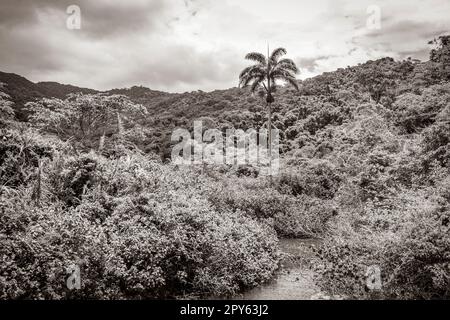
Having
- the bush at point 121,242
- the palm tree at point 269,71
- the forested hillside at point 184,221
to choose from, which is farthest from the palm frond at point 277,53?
the bush at point 121,242

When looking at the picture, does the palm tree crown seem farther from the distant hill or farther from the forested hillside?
the distant hill

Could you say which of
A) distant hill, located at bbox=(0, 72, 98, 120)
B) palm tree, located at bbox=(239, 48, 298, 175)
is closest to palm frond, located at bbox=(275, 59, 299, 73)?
palm tree, located at bbox=(239, 48, 298, 175)

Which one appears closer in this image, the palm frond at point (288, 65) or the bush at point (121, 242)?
the bush at point (121, 242)

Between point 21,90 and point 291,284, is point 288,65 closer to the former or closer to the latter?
point 291,284

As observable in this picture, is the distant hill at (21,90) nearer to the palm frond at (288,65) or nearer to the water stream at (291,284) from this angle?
the palm frond at (288,65)

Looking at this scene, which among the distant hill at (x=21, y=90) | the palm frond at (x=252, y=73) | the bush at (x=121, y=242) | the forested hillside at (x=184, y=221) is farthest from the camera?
the distant hill at (x=21, y=90)

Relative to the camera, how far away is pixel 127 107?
23047mm

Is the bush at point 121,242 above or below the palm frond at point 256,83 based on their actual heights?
below

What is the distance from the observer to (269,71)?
1104 inches

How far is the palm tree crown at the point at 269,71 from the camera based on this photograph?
27.7 m

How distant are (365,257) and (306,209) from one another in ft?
33.2

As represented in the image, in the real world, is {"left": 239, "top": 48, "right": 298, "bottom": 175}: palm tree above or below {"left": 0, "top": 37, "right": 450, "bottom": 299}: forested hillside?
above

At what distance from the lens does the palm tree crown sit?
27688mm
